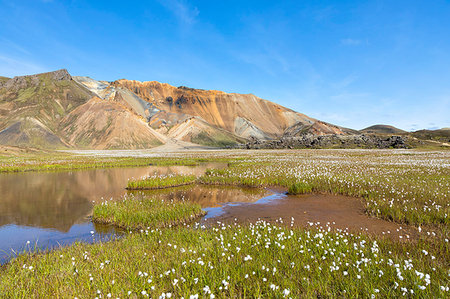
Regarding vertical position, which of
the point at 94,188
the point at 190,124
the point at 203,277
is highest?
the point at 190,124

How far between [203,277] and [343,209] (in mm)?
→ 9986

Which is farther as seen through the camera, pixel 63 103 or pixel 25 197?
pixel 63 103

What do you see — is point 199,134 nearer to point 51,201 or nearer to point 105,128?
point 105,128

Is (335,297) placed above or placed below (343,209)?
above

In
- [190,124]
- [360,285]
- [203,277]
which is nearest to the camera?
[360,285]

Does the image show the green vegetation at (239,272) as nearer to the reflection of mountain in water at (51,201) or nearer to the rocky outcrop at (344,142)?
the reflection of mountain in water at (51,201)

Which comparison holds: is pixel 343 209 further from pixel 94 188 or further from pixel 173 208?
pixel 94 188

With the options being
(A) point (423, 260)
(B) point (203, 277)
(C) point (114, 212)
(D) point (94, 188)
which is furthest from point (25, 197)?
(A) point (423, 260)

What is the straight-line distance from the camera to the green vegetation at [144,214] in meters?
11.0

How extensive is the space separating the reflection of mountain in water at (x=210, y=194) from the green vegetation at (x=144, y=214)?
2566 mm

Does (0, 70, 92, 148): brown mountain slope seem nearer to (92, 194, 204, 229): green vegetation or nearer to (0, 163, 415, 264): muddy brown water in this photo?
(0, 163, 415, 264): muddy brown water

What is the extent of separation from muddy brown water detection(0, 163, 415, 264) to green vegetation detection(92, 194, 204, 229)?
0.56m

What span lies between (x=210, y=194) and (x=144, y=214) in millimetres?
7306

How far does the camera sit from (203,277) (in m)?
5.07
